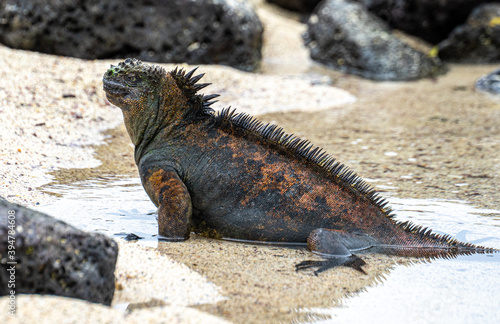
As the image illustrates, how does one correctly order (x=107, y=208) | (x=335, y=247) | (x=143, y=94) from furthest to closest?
(x=107, y=208) < (x=143, y=94) < (x=335, y=247)

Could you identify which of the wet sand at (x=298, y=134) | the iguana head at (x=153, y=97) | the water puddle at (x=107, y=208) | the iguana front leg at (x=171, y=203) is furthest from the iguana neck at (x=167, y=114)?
the wet sand at (x=298, y=134)

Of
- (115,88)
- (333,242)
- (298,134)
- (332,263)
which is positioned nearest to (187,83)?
(115,88)

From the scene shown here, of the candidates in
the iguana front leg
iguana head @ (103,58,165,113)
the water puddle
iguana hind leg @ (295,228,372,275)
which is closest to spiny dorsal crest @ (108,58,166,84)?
iguana head @ (103,58,165,113)

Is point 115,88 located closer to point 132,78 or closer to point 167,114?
point 132,78

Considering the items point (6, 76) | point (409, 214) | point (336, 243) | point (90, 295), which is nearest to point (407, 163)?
point (409, 214)

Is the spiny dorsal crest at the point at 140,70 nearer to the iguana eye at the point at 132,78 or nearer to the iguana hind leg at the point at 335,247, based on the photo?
the iguana eye at the point at 132,78

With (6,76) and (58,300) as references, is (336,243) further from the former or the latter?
(6,76)
